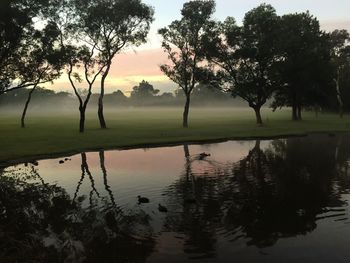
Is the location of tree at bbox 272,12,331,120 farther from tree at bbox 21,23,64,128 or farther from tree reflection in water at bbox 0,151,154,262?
tree reflection in water at bbox 0,151,154,262

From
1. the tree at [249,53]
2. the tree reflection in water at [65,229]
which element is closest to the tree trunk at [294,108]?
the tree at [249,53]

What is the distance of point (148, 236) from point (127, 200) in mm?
6411

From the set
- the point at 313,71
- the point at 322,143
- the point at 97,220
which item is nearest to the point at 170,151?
the point at 322,143

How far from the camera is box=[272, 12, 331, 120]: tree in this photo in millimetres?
86625

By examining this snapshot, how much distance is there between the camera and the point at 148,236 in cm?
1700

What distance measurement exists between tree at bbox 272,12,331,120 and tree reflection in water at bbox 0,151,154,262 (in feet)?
215

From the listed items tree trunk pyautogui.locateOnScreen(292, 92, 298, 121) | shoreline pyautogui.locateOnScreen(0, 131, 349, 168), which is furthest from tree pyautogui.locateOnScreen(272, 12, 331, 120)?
shoreline pyautogui.locateOnScreen(0, 131, 349, 168)

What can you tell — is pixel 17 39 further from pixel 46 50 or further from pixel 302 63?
pixel 302 63

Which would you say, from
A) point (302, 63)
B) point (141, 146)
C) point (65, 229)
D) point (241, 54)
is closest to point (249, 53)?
point (241, 54)

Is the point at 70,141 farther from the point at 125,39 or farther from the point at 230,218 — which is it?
the point at 230,218

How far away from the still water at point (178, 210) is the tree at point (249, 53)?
1738 inches

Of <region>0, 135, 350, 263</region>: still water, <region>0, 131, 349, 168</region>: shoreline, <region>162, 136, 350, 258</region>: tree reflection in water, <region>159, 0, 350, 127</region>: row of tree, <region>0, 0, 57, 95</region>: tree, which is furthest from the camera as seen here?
<region>159, 0, 350, 127</region>: row of tree

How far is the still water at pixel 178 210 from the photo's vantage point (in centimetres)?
1512

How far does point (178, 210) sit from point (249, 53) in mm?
62041
